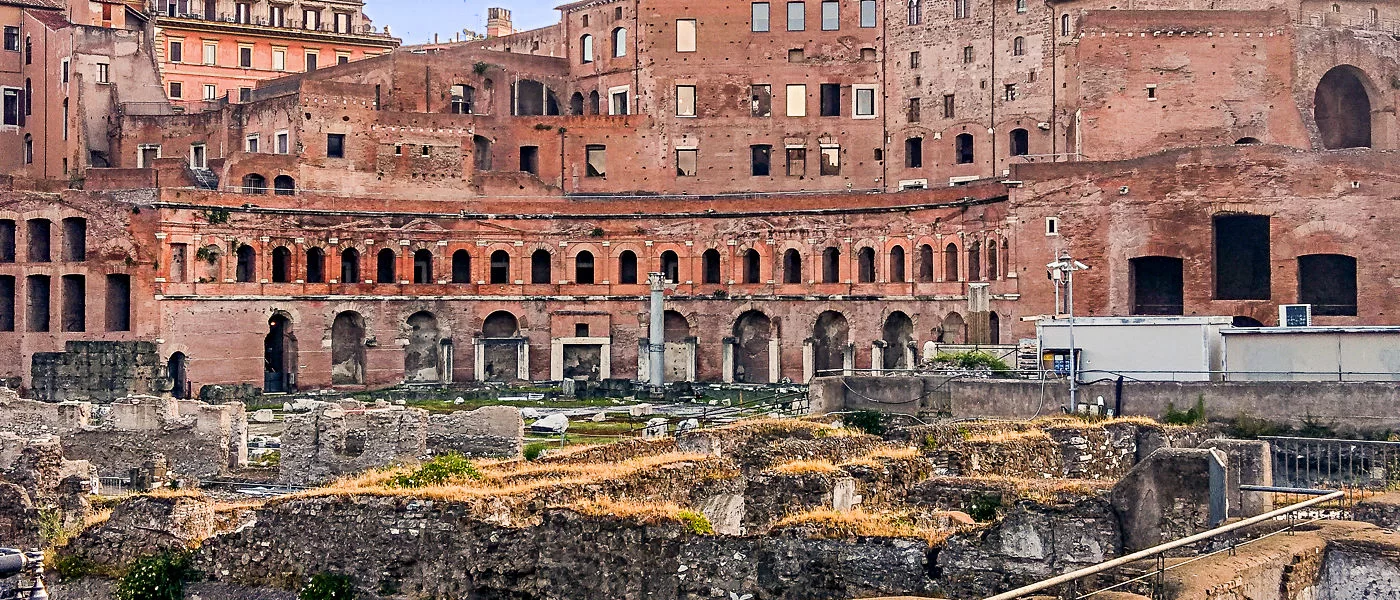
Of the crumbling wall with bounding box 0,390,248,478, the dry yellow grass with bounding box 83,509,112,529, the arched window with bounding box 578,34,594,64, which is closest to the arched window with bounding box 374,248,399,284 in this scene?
the arched window with bounding box 578,34,594,64

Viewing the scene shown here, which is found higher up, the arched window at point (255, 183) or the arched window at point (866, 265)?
the arched window at point (255, 183)

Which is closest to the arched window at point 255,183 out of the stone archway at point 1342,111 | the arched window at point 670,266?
the arched window at point 670,266

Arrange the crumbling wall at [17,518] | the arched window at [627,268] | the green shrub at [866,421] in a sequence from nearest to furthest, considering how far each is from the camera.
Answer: the crumbling wall at [17,518] → the green shrub at [866,421] → the arched window at [627,268]

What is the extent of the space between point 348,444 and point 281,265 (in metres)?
29.4

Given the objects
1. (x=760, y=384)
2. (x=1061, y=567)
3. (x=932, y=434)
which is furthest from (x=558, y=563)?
(x=760, y=384)

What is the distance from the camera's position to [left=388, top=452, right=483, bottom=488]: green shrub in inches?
812

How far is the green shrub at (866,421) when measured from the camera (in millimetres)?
30498

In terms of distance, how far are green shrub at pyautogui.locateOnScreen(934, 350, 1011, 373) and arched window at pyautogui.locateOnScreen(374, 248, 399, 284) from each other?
26.0 meters

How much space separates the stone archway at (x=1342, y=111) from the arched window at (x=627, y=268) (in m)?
25.9

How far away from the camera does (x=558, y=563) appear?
17.1 metres

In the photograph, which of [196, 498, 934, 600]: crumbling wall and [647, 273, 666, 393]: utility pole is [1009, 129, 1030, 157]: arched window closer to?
[647, 273, 666, 393]: utility pole

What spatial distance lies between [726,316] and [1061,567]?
4475 centimetres

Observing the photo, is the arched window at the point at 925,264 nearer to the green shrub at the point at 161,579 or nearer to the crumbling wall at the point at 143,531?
the crumbling wall at the point at 143,531

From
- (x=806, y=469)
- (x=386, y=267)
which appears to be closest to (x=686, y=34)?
(x=386, y=267)
